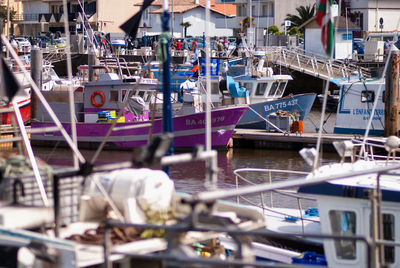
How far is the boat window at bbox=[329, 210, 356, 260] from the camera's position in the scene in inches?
396

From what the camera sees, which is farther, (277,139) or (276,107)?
(276,107)

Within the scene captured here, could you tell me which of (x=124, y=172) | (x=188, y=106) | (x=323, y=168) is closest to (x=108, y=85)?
(x=188, y=106)

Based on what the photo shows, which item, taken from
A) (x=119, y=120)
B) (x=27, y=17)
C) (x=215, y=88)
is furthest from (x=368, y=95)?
(x=27, y=17)

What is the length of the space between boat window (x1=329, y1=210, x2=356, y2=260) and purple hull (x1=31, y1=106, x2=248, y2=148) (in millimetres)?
15171

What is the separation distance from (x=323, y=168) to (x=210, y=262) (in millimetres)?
5875

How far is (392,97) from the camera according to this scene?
23578 millimetres

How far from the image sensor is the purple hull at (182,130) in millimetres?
25438

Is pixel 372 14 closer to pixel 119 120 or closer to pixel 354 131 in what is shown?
pixel 354 131

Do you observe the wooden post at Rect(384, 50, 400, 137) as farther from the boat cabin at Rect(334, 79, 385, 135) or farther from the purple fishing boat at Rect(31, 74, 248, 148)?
the purple fishing boat at Rect(31, 74, 248, 148)

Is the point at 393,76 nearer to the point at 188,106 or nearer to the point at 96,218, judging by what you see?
the point at 188,106

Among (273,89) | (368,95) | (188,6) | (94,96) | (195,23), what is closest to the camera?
(368,95)

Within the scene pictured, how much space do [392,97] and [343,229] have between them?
14275 millimetres

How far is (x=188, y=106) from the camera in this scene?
26.9m

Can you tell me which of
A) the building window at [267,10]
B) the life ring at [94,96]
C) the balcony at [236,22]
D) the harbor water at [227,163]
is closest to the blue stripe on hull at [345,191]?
the harbor water at [227,163]
